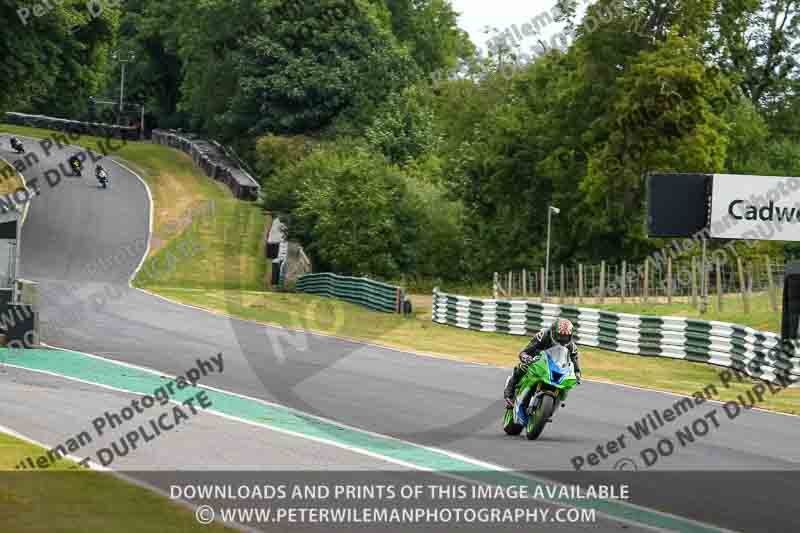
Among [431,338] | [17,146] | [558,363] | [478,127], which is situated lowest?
[431,338]

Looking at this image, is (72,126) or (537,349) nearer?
(537,349)

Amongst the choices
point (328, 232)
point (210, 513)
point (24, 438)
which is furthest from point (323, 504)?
point (328, 232)

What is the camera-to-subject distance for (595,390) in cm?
2166

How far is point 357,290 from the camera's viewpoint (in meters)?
46.2

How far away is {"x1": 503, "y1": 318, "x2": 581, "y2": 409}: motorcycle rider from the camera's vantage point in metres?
14.3

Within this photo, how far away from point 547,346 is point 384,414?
3.18 m

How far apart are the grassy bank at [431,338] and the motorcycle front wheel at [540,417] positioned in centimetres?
659

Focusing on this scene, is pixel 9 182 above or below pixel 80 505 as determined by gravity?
above

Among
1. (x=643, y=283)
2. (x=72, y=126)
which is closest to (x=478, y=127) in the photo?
(x=643, y=283)

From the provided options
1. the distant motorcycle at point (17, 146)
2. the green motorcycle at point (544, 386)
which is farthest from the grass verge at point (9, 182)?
the green motorcycle at point (544, 386)

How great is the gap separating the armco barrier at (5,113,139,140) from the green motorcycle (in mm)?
80413

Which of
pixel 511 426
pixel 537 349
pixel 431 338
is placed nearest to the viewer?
pixel 537 349

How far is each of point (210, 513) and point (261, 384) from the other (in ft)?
35.4

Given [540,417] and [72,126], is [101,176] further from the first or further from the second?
[540,417]
